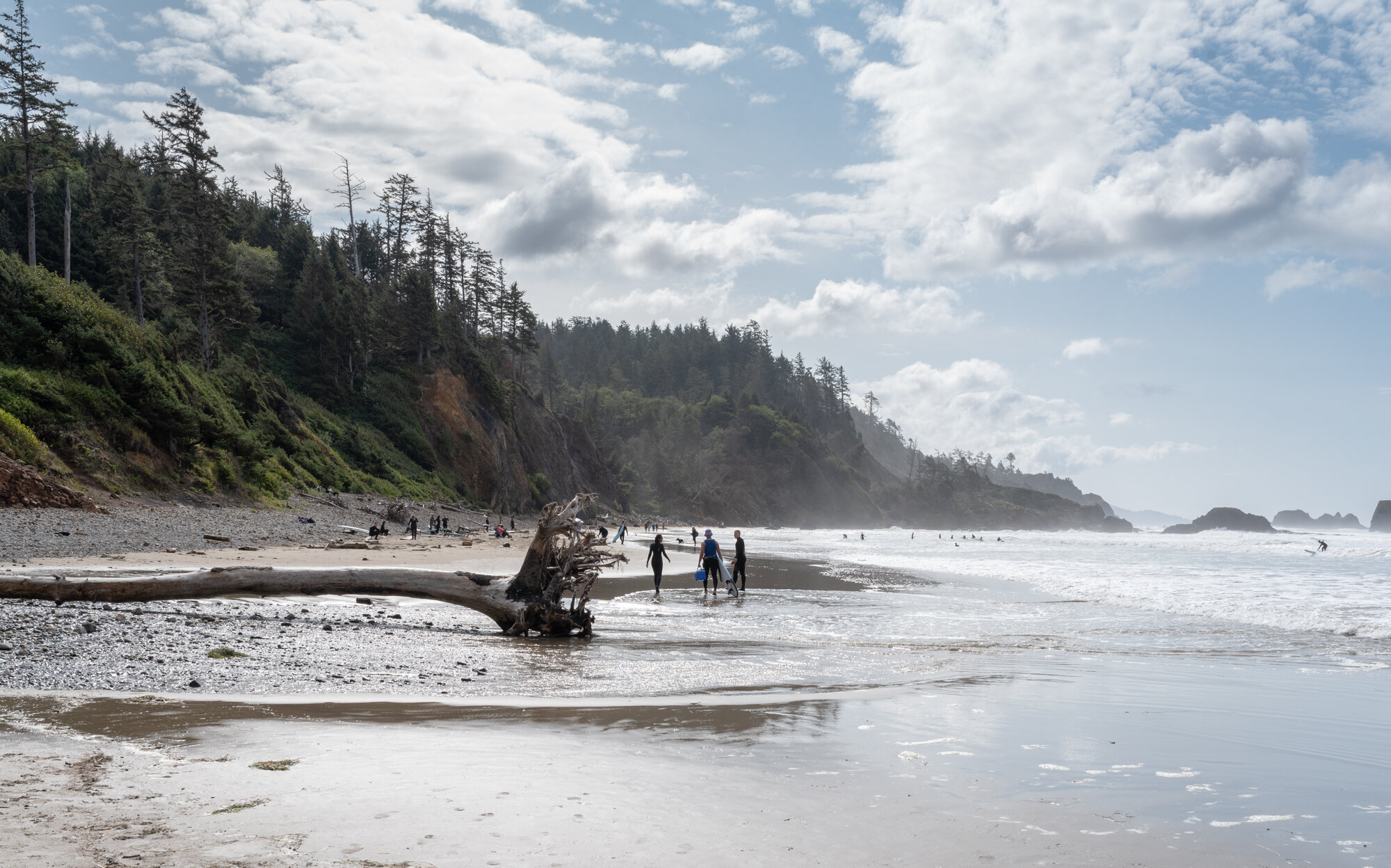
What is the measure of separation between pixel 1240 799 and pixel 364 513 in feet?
108

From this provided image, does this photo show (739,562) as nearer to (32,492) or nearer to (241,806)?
(241,806)

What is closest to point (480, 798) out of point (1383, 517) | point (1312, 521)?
point (1383, 517)

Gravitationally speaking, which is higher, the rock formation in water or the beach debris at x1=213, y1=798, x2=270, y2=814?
the beach debris at x1=213, y1=798, x2=270, y2=814

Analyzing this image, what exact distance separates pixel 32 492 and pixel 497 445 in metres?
40.5

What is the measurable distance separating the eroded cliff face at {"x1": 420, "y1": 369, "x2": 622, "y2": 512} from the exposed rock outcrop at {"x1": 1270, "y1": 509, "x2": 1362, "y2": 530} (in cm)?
17021

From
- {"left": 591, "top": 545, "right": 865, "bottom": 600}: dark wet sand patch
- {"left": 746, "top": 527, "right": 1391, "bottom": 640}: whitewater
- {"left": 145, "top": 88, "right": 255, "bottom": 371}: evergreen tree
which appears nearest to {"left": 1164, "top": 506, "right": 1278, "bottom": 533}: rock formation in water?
{"left": 746, "top": 527, "right": 1391, "bottom": 640}: whitewater

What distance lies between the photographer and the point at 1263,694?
28.1 ft

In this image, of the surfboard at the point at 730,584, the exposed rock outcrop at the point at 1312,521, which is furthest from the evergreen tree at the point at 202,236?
the exposed rock outcrop at the point at 1312,521

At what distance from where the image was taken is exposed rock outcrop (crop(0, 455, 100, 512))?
18281 mm

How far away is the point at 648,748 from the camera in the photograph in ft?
18.8

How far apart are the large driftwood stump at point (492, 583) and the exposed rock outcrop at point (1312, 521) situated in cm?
20363

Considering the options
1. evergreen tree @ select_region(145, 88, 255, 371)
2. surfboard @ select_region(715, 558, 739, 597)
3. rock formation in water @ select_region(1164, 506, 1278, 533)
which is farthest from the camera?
rock formation in water @ select_region(1164, 506, 1278, 533)

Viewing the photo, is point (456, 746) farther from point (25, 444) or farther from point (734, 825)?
point (25, 444)

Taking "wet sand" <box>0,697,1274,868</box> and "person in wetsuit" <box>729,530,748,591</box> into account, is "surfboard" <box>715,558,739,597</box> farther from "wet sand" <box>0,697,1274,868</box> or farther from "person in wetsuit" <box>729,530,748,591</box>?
"wet sand" <box>0,697,1274,868</box>
